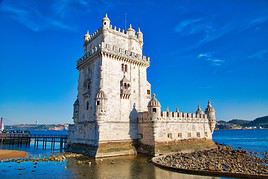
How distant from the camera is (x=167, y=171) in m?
23.1

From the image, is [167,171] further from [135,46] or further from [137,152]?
[135,46]

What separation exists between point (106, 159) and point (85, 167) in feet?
16.6

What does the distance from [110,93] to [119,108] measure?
2687mm

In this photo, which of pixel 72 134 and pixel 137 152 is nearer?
pixel 137 152

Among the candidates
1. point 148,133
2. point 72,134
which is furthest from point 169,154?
point 72,134

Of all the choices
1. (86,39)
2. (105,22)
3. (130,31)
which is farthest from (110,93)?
(86,39)

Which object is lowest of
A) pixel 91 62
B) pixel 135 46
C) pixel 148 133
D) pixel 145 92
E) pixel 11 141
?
pixel 11 141

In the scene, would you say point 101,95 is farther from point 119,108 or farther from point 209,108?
point 209,108

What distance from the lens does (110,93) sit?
114 feet

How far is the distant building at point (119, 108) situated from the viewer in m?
33.1

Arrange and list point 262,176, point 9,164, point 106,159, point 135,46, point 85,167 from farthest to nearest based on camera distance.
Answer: point 135,46 → point 106,159 → point 9,164 → point 85,167 → point 262,176

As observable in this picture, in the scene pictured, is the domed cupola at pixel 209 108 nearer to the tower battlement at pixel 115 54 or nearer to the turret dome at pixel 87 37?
the tower battlement at pixel 115 54

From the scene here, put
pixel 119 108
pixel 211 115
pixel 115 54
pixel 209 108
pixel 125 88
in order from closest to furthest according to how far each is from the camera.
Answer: pixel 119 108
pixel 115 54
pixel 125 88
pixel 211 115
pixel 209 108

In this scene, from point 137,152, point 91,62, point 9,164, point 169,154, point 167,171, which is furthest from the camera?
point 91,62
